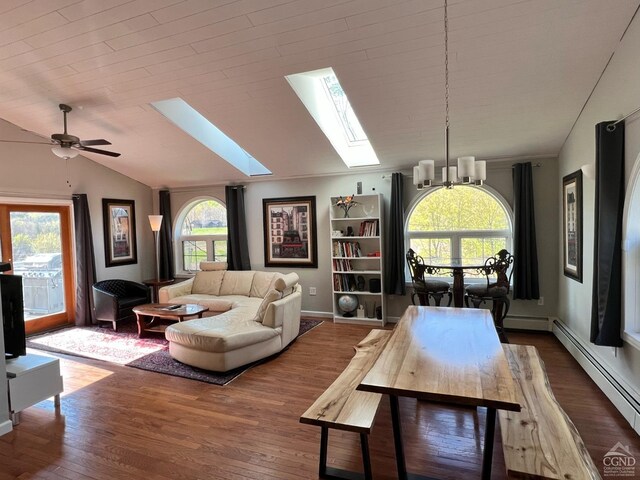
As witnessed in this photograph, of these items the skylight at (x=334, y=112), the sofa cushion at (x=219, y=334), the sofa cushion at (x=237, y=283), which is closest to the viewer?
the sofa cushion at (x=219, y=334)

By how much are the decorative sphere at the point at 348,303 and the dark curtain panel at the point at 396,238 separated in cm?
58

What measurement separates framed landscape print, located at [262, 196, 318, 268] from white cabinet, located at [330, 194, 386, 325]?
498 mm

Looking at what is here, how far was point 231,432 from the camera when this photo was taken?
266 centimetres

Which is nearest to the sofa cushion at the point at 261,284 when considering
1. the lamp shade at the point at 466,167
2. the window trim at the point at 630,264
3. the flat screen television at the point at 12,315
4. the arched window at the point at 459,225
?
the arched window at the point at 459,225

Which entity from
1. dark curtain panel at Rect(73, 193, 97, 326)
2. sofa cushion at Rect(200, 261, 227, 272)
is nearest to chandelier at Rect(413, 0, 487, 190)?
sofa cushion at Rect(200, 261, 227, 272)

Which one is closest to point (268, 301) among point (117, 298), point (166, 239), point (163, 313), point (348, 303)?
point (163, 313)

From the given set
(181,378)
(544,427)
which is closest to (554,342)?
(544,427)

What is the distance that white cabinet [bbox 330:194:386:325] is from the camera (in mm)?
5465

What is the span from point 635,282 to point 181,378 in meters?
4.06

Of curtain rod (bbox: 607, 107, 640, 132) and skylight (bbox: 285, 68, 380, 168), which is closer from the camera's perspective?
curtain rod (bbox: 607, 107, 640, 132)

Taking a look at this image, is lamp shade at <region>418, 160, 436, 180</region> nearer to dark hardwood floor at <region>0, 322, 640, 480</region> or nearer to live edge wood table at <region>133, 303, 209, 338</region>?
dark hardwood floor at <region>0, 322, 640, 480</region>

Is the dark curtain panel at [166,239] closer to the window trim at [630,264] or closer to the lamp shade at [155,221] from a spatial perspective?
the lamp shade at [155,221]

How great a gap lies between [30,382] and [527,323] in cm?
553

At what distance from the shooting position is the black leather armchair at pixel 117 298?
17.7 ft
